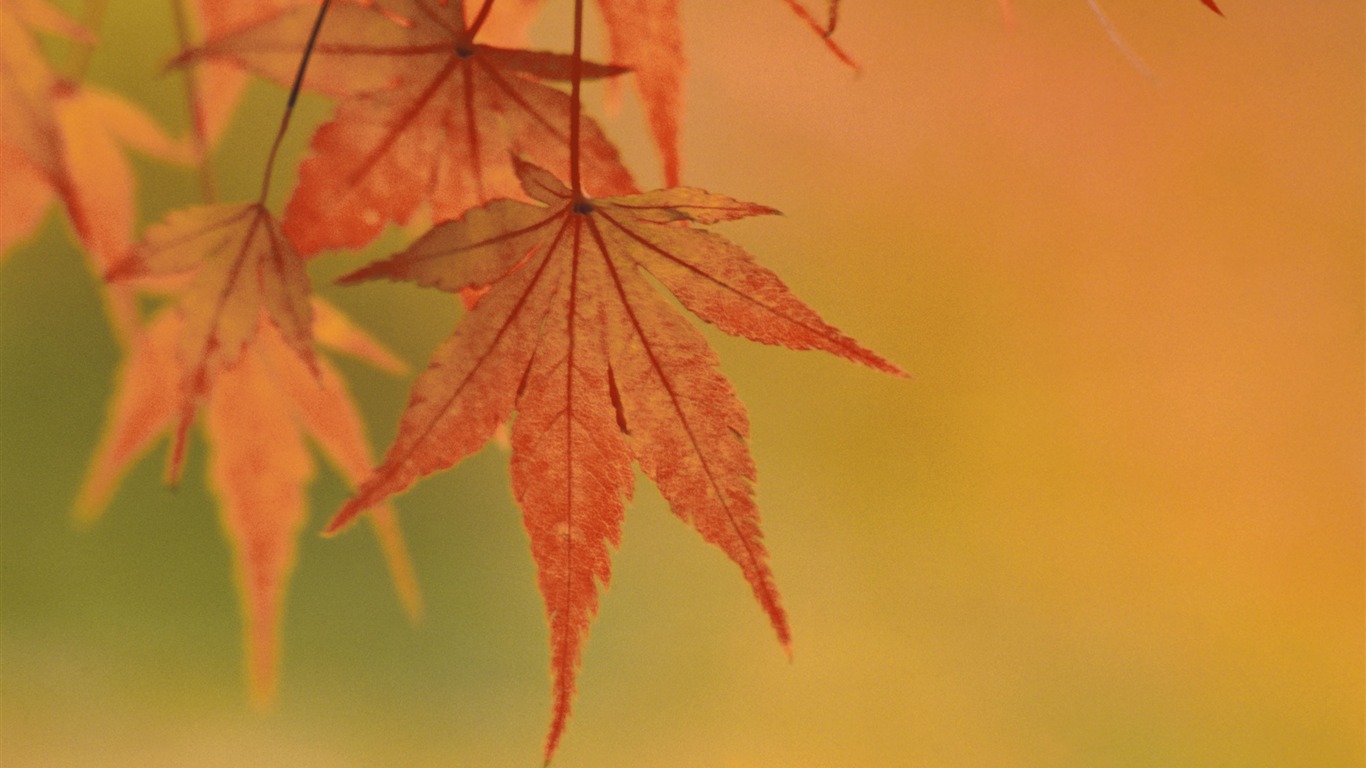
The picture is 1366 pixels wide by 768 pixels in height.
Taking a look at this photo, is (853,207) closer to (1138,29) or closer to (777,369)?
(777,369)

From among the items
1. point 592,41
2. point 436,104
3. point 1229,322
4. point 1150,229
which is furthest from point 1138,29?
point 436,104

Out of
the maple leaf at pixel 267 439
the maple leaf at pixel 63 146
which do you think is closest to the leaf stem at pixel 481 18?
the maple leaf at pixel 63 146

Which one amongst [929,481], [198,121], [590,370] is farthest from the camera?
[929,481]

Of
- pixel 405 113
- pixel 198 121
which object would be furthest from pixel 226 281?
pixel 198 121

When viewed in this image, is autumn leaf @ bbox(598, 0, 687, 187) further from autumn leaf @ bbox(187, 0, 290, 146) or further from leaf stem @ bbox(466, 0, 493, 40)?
autumn leaf @ bbox(187, 0, 290, 146)

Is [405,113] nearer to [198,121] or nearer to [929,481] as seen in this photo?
[198,121]

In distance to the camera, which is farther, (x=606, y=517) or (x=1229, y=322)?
(x=1229, y=322)

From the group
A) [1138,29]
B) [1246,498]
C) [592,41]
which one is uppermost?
[592,41]
